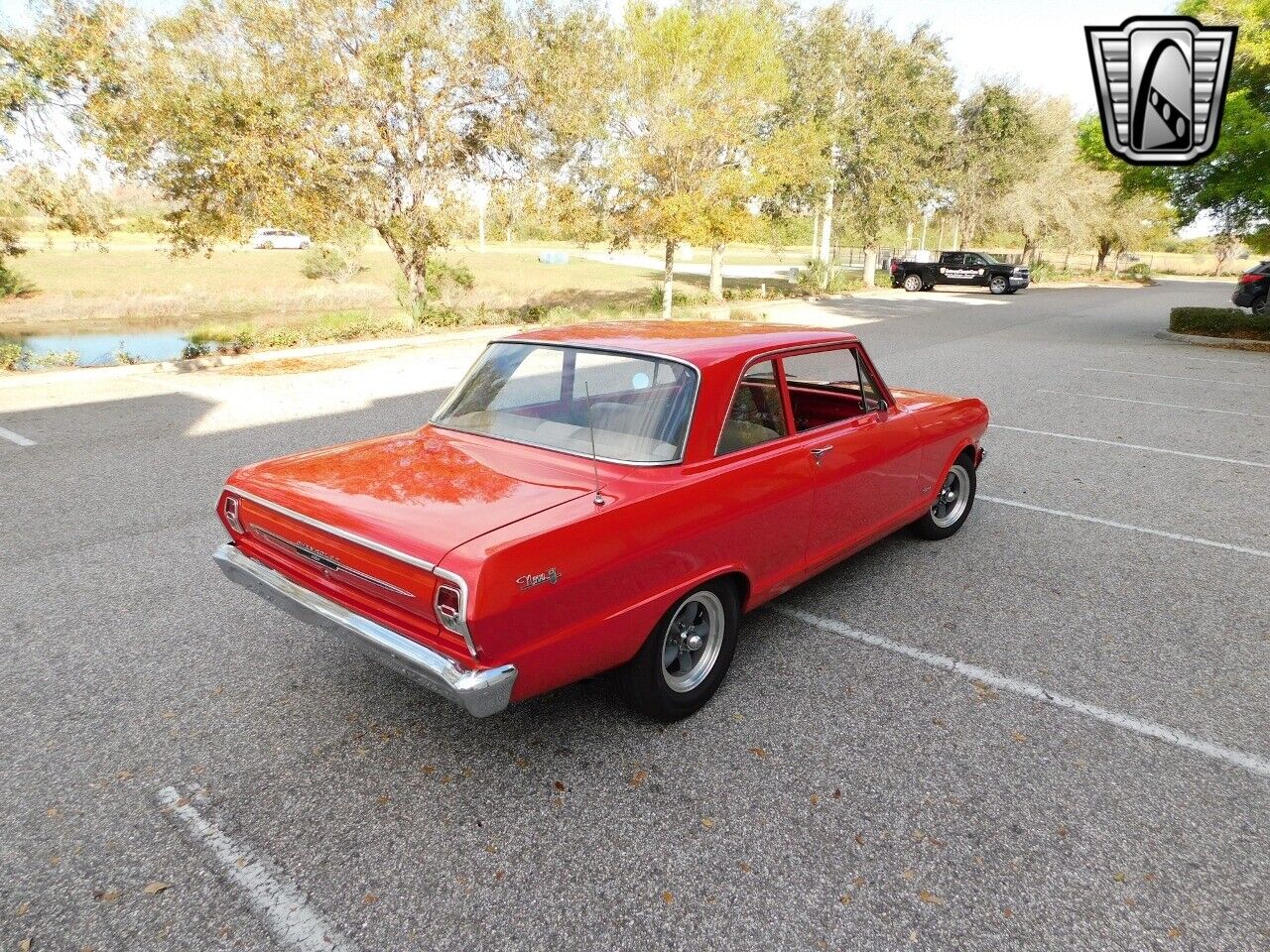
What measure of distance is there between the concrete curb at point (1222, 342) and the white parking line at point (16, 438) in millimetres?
20506

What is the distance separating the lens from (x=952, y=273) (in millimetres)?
33781

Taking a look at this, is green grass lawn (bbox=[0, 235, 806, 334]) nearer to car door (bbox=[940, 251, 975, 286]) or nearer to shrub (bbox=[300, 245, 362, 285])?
shrub (bbox=[300, 245, 362, 285])

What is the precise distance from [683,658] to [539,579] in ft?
3.49

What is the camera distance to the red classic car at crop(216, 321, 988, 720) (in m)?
2.42

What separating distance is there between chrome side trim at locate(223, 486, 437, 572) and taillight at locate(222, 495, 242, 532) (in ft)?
0.21

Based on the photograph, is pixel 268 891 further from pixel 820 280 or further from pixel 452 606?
pixel 820 280

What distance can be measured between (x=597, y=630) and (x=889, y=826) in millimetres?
1204

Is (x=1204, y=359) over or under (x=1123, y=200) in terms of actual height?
under

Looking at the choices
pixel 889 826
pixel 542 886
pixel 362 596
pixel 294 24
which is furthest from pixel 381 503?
pixel 294 24

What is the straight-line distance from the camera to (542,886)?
232 centimetres

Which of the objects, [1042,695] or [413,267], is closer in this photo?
[1042,695]

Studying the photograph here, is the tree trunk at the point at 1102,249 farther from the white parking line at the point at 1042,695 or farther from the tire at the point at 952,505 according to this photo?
the white parking line at the point at 1042,695

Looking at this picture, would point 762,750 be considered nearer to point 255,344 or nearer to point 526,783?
point 526,783

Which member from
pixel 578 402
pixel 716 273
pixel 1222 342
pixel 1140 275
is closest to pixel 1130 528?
pixel 578 402
